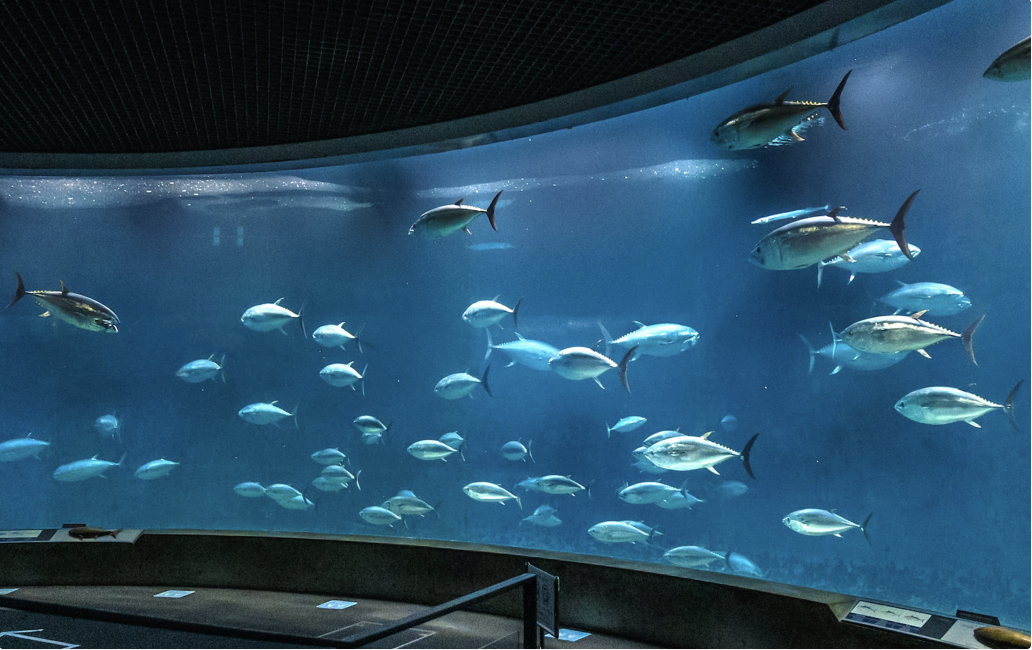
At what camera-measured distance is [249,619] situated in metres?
4.66

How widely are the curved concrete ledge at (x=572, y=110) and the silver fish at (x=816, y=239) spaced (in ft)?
4.73

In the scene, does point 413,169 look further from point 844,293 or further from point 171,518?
point 171,518

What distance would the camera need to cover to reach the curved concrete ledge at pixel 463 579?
3617 millimetres

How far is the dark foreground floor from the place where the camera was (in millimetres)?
3717

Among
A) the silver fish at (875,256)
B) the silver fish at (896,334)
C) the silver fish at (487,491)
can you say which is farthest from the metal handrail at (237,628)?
the silver fish at (487,491)

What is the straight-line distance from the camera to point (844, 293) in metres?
6.53

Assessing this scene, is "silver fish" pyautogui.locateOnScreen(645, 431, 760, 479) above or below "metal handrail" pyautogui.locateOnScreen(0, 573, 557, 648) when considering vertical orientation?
above

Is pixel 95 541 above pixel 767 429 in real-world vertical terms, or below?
below

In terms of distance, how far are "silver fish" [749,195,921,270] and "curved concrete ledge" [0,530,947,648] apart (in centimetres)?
199

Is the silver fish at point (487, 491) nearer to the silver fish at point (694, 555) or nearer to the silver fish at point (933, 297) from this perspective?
the silver fish at point (694, 555)

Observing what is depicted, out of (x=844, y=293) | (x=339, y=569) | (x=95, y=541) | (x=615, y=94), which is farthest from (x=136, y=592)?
(x=844, y=293)

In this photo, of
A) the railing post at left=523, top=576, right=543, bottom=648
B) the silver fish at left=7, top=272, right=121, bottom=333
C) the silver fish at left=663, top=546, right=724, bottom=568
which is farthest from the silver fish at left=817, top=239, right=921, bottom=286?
the silver fish at left=7, top=272, right=121, bottom=333

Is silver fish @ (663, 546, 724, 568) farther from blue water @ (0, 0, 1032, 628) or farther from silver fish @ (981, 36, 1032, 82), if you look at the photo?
silver fish @ (981, 36, 1032, 82)

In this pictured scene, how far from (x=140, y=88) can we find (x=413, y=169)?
419 centimetres
